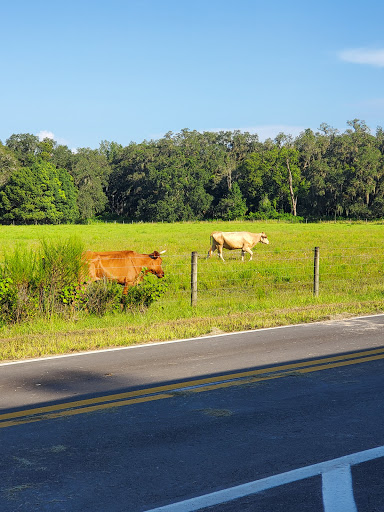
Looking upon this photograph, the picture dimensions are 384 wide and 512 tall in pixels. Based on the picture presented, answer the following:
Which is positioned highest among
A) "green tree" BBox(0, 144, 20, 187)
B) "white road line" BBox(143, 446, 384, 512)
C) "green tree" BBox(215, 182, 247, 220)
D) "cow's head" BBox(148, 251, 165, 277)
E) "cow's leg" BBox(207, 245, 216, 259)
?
"green tree" BBox(0, 144, 20, 187)

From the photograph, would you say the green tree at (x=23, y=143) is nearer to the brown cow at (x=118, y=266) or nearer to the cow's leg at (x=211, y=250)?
the cow's leg at (x=211, y=250)

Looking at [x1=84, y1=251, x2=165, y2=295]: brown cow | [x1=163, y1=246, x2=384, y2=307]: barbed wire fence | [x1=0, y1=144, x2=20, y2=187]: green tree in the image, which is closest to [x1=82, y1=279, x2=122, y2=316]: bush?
[x1=84, y1=251, x2=165, y2=295]: brown cow

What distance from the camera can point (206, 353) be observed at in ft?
32.1

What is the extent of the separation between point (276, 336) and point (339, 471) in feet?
20.6

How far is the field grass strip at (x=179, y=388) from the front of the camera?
21.5ft

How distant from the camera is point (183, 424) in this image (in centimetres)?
620

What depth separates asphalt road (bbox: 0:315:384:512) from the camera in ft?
15.2

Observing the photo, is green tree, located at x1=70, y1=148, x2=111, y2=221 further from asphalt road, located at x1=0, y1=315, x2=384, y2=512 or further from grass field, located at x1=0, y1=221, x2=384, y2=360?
asphalt road, located at x1=0, y1=315, x2=384, y2=512

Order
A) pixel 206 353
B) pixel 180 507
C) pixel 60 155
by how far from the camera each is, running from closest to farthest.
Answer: pixel 180 507 → pixel 206 353 → pixel 60 155

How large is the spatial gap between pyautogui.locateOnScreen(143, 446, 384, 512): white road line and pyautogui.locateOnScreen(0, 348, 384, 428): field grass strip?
8.04 feet

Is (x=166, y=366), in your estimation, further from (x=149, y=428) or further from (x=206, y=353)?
(x=149, y=428)

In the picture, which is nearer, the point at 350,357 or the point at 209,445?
the point at 209,445

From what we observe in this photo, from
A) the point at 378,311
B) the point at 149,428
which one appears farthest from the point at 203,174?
the point at 149,428

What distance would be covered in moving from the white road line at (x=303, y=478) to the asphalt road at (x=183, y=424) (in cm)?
7
